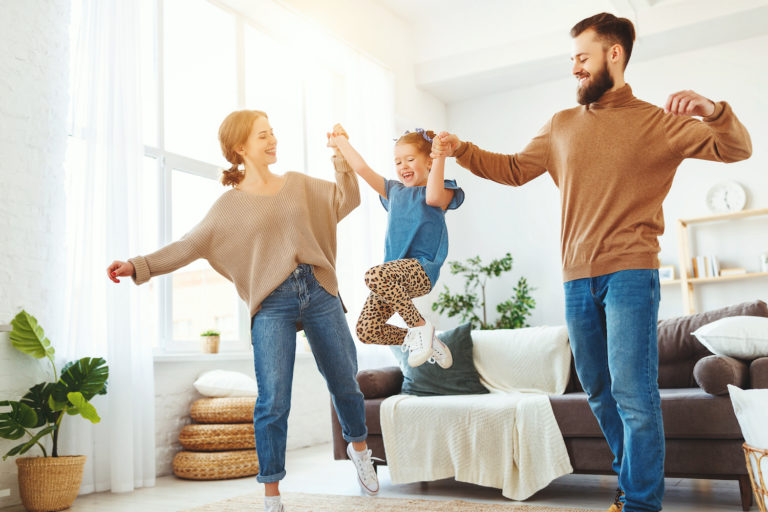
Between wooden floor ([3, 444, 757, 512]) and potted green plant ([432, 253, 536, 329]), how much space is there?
2.95m

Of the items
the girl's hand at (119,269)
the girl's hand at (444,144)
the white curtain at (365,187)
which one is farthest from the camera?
the white curtain at (365,187)

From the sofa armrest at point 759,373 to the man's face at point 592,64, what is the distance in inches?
54.7

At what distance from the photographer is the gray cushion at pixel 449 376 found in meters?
3.54

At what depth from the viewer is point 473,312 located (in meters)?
7.14

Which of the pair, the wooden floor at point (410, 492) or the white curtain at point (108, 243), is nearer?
the wooden floor at point (410, 492)

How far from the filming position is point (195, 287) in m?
4.79

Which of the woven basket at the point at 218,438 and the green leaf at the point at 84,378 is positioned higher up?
the green leaf at the point at 84,378

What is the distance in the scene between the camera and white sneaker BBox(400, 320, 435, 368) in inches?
109

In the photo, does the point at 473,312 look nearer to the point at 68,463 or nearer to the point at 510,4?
A: the point at 510,4

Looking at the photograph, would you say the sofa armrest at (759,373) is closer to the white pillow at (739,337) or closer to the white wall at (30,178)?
the white pillow at (739,337)

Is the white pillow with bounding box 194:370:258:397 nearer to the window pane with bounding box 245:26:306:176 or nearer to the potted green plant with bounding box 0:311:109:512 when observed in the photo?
the potted green plant with bounding box 0:311:109:512

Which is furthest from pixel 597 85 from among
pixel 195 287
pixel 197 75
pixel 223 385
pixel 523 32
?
pixel 523 32

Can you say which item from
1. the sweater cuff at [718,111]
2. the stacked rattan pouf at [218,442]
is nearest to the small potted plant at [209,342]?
the stacked rattan pouf at [218,442]

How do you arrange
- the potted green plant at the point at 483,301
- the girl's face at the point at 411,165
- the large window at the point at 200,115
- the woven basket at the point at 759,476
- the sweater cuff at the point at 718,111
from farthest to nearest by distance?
1. the potted green plant at the point at 483,301
2. the large window at the point at 200,115
3. the girl's face at the point at 411,165
4. the woven basket at the point at 759,476
5. the sweater cuff at the point at 718,111
